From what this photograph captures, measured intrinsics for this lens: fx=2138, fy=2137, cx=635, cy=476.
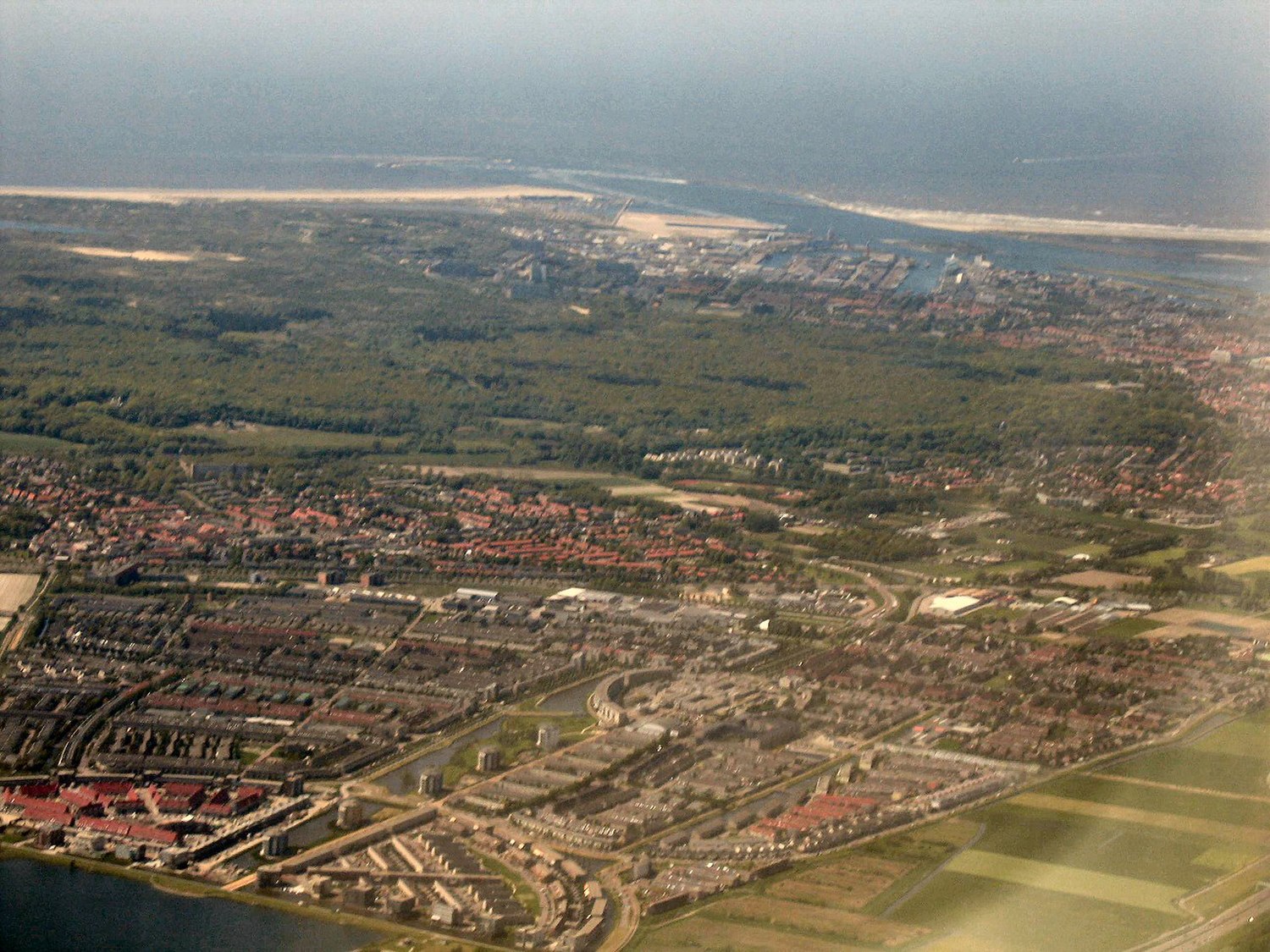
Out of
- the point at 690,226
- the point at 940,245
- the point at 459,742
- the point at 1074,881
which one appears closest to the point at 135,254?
the point at 690,226

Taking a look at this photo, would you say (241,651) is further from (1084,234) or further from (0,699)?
(1084,234)

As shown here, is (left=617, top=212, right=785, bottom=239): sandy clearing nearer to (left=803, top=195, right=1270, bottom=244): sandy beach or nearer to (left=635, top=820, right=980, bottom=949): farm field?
(left=803, top=195, right=1270, bottom=244): sandy beach

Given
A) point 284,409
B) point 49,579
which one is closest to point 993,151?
point 284,409

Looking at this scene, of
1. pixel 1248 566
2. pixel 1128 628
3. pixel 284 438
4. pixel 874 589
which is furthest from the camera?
pixel 284 438

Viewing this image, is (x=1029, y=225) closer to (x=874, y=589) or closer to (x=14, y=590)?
(x=874, y=589)

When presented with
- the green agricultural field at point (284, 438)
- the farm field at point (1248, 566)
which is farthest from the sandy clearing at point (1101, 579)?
the green agricultural field at point (284, 438)

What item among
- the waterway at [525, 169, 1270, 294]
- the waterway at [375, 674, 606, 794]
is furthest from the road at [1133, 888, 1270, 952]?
the waterway at [525, 169, 1270, 294]
